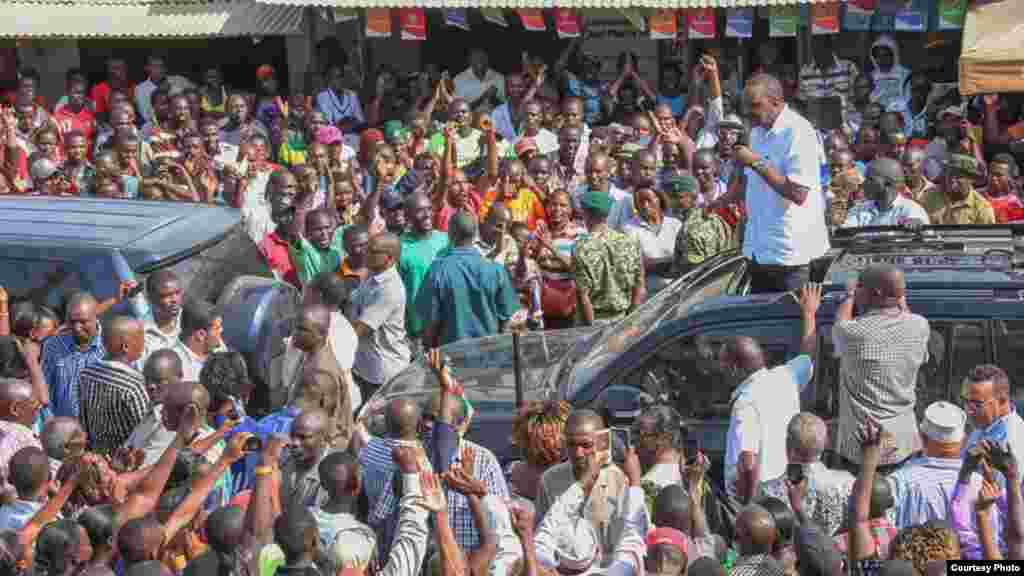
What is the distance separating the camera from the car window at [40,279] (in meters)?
8.81

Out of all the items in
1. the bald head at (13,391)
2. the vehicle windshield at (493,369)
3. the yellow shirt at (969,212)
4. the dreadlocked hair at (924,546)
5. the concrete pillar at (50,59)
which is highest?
the concrete pillar at (50,59)

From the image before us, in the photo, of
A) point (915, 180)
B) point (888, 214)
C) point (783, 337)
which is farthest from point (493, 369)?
point (915, 180)

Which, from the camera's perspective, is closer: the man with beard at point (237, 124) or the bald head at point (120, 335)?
the bald head at point (120, 335)

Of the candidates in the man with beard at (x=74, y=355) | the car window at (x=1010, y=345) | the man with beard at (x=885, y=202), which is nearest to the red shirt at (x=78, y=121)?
the man with beard at (x=74, y=355)

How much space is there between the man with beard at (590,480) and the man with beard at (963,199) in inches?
215

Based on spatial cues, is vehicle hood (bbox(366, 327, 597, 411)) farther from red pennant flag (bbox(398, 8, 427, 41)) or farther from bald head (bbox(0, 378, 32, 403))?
red pennant flag (bbox(398, 8, 427, 41))

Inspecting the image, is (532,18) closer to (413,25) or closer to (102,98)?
(413,25)

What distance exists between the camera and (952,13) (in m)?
15.0

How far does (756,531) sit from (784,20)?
400 inches

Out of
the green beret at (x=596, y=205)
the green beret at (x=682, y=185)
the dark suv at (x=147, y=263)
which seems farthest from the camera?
the green beret at (x=682, y=185)

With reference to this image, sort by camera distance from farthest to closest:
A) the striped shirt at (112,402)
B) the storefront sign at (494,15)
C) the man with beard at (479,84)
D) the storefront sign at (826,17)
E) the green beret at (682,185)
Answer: the storefront sign at (494,15) → the man with beard at (479,84) → the storefront sign at (826,17) → the green beret at (682,185) → the striped shirt at (112,402)

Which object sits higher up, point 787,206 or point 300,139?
point 787,206

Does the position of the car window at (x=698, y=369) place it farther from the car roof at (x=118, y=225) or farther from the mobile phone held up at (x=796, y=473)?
the car roof at (x=118, y=225)

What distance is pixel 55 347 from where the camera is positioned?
8492 mm
